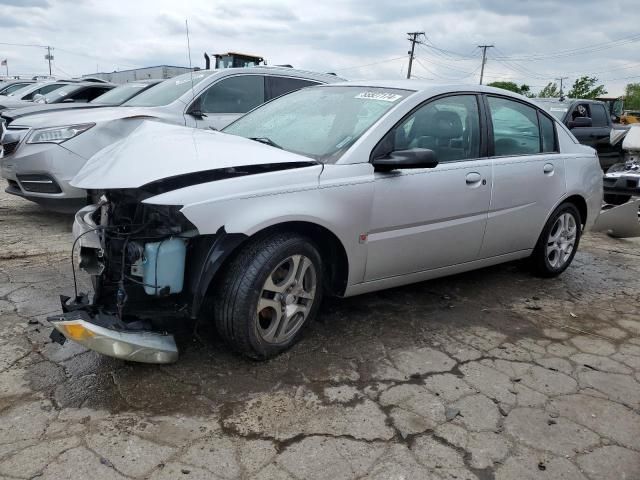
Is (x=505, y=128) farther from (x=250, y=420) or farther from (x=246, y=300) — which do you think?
(x=250, y=420)

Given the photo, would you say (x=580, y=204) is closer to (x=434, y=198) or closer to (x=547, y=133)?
(x=547, y=133)

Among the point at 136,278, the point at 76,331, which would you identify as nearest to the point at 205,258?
the point at 136,278

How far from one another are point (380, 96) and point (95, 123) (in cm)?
333

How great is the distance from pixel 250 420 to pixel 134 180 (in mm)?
1248

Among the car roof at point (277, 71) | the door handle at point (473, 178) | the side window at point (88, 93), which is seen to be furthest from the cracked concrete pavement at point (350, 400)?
the side window at point (88, 93)

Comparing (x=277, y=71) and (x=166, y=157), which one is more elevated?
(x=277, y=71)

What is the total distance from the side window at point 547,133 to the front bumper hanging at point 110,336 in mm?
3407

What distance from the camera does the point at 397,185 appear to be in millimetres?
3312

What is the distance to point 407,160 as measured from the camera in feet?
10.4

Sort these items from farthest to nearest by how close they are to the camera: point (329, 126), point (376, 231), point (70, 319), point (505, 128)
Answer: point (505, 128)
point (329, 126)
point (376, 231)
point (70, 319)

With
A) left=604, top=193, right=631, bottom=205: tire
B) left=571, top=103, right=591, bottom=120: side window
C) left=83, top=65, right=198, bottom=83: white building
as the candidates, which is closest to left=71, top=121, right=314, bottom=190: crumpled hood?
left=604, top=193, right=631, bottom=205: tire

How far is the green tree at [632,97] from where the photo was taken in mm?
69062

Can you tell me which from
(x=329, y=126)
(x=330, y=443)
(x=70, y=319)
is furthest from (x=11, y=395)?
(x=329, y=126)

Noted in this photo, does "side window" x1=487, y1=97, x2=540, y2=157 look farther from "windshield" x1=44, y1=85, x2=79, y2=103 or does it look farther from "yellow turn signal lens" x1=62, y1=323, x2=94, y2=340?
"windshield" x1=44, y1=85, x2=79, y2=103
